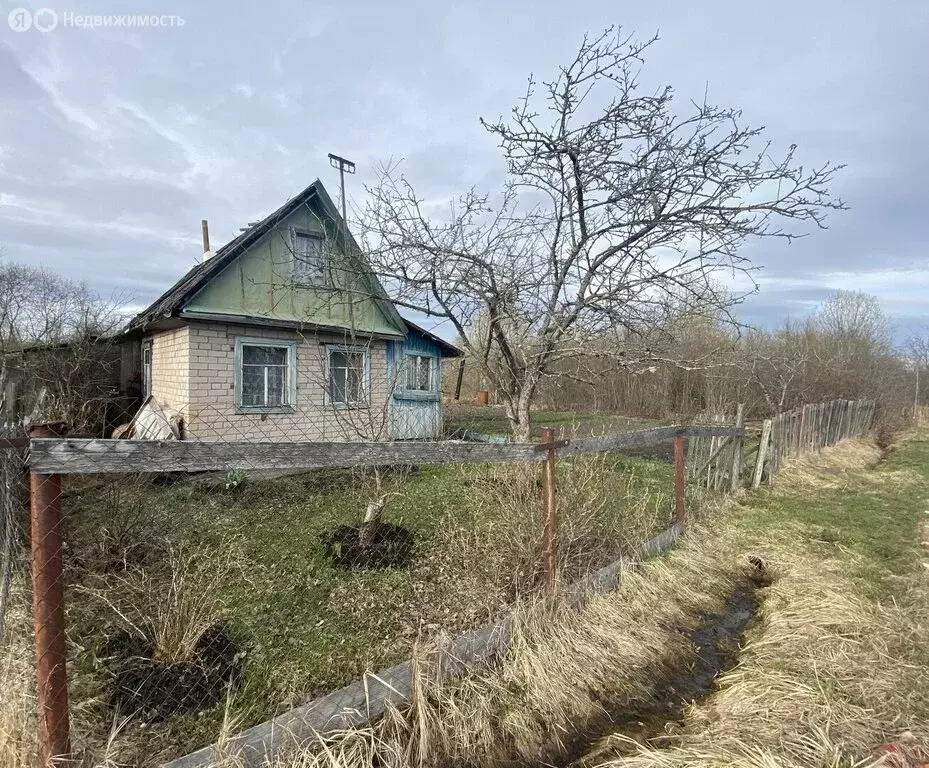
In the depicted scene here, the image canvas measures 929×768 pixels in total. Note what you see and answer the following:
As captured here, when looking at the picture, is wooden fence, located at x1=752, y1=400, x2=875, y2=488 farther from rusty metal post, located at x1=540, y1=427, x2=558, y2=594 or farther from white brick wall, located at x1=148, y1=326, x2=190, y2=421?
white brick wall, located at x1=148, y1=326, x2=190, y2=421

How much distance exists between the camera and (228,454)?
2.26 meters

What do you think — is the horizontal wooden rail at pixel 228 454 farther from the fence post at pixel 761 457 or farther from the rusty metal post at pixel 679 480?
the fence post at pixel 761 457

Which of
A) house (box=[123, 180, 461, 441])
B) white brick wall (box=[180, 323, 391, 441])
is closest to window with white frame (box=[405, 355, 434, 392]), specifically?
house (box=[123, 180, 461, 441])

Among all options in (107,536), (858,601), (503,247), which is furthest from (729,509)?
(107,536)

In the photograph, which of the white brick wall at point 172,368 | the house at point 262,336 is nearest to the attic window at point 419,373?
the house at point 262,336

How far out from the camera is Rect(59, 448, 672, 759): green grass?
2.96 meters

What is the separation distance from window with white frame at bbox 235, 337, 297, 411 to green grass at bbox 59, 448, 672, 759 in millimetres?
2948

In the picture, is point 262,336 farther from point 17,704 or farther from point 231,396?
point 17,704

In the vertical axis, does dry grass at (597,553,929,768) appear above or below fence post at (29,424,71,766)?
below

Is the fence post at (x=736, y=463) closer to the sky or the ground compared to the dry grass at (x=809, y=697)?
closer to the sky

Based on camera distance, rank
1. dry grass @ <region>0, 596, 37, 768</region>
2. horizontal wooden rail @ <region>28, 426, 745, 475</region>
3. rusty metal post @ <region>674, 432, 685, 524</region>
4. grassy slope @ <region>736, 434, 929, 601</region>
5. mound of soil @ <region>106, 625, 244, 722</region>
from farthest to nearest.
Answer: rusty metal post @ <region>674, 432, 685, 524</region> < grassy slope @ <region>736, 434, 929, 601</region> < mound of soil @ <region>106, 625, 244, 722</region> < dry grass @ <region>0, 596, 37, 768</region> < horizontal wooden rail @ <region>28, 426, 745, 475</region>

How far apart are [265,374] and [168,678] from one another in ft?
23.4

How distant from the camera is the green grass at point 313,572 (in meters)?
2.96

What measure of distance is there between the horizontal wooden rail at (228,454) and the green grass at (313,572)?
119 centimetres
